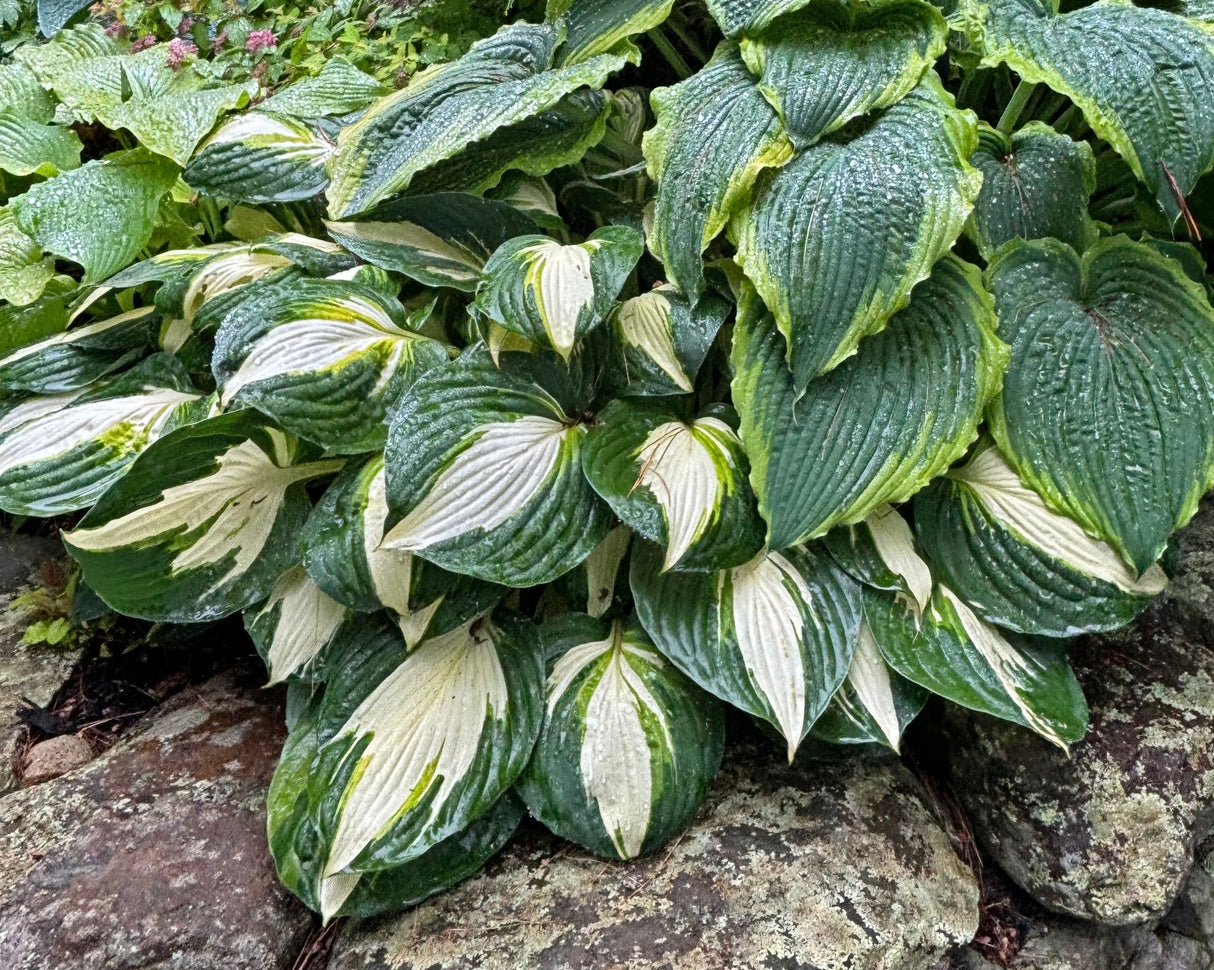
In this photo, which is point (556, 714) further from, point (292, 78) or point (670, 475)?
point (292, 78)

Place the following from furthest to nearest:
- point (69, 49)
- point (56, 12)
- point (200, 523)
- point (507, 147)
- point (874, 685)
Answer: point (56, 12), point (69, 49), point (507, 147), point (200, 523), point (874, 685)

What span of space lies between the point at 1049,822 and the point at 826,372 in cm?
72

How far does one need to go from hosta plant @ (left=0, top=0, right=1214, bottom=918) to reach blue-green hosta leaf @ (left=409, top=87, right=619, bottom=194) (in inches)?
3.2

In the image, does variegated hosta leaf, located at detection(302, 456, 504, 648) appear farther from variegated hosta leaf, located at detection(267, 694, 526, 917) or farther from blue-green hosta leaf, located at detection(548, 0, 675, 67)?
blue-green hosta leaf, located at detection(548, 0, 675, 67)

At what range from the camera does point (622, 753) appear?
3.90 ft

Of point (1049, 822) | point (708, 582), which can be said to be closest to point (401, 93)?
point (708, 582)

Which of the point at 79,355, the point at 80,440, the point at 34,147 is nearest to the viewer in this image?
the point at 80,440

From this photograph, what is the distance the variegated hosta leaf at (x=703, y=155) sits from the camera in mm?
1215

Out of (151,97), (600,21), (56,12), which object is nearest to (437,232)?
(600,21)

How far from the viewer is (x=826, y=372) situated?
1.16 metres

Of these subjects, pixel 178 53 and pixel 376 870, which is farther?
pixel 178 53

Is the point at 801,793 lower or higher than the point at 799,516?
lower

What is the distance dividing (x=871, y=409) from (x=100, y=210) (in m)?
1.45

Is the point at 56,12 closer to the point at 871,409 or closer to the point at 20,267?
the point at 20,267
